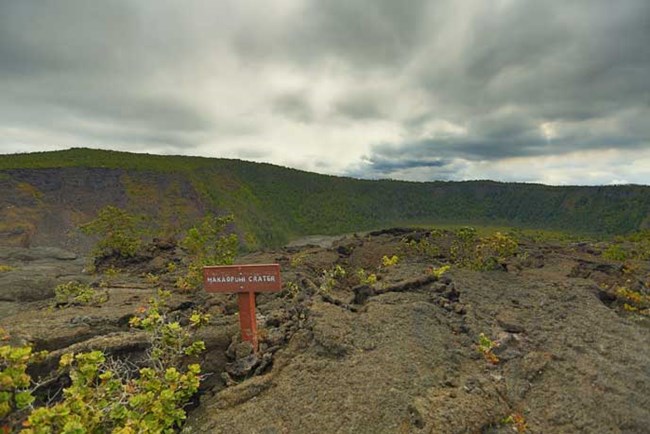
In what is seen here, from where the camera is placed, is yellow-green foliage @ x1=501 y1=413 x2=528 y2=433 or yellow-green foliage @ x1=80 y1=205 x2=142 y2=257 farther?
yellow-green foliage @ x1=80 y1=205 x2=142 y2=257

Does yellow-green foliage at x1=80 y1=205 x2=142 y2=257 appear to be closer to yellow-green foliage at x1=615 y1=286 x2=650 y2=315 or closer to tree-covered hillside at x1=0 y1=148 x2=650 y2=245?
yellow-green foliage at x1=615 y1=286 x2=650 y2=315

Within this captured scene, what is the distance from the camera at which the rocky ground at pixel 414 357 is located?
6.76 metres

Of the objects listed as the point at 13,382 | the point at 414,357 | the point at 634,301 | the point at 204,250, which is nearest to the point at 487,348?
the point at 414,357

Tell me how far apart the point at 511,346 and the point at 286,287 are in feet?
25.5

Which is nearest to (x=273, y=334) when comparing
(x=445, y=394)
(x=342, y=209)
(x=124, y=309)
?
(x=445, y=394)

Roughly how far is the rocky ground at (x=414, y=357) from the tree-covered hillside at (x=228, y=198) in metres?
72.7

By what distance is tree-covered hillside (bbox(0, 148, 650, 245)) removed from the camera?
8788 centimetres

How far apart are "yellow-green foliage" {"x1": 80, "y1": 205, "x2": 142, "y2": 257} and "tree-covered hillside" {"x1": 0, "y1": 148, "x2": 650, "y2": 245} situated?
165ft

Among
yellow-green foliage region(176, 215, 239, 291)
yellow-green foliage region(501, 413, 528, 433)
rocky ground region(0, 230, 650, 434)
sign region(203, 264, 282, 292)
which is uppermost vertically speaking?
sign region(203, 264, 282, 292)

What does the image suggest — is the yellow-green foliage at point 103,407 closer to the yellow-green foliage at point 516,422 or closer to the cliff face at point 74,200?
the yellow-green foliage at point 516,422

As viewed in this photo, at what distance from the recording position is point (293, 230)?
149750mm

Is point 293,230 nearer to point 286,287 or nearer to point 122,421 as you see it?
point 286,287

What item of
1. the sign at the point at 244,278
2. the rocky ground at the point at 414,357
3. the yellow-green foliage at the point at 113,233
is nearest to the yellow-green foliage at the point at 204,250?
the rocky ground at the point at 414,357

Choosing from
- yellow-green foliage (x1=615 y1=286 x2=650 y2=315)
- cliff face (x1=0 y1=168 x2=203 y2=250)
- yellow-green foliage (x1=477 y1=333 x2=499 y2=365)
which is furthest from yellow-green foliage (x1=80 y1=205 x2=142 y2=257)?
cliff face (x1=0 y1=168 x2=203 y2=250)
